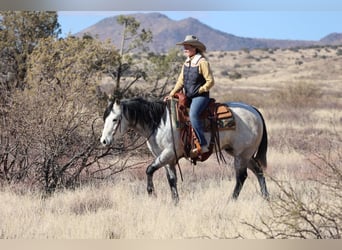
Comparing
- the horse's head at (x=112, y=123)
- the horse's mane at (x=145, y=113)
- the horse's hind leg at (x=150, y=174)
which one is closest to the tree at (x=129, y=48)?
the horse's mane at (x=145, y=113)

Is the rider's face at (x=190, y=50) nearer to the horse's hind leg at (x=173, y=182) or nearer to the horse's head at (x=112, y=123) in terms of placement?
the horse's head at (x=112, y=123)

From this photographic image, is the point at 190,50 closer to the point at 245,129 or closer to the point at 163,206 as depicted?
the point at 245,129

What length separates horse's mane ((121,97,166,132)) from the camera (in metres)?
7.99

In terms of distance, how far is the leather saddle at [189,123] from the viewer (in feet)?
26.1

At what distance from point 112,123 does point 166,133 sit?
0.75 meters

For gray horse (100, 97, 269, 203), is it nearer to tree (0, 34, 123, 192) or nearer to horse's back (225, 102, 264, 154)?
horse's back (225, 102, 264, 154)

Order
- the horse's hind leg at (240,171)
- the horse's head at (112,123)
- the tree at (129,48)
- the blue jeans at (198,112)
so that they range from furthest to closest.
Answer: the tree at (129,48) < the horse's hind leg at (240,171) < the blue jeans at (198,112) < the horse's head at (112,123)

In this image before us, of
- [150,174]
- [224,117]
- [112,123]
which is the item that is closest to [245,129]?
[224,117]

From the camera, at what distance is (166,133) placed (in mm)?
8031

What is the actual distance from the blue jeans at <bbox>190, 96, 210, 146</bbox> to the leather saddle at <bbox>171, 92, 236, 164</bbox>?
0.09 metres

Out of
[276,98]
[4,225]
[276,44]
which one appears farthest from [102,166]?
[276,44]

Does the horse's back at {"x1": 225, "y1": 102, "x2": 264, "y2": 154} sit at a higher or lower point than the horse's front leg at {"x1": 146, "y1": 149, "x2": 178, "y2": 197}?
higher

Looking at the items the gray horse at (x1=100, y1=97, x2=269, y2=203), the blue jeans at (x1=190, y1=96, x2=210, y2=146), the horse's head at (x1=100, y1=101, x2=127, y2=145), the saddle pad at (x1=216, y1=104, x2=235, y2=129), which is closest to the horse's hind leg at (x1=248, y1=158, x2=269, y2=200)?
the gray horse at (x1=100, y1=97, x2=269, y2=203)

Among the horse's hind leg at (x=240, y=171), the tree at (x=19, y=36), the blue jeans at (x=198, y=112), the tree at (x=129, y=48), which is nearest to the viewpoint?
the blue jeans at (x=198, y=112)
